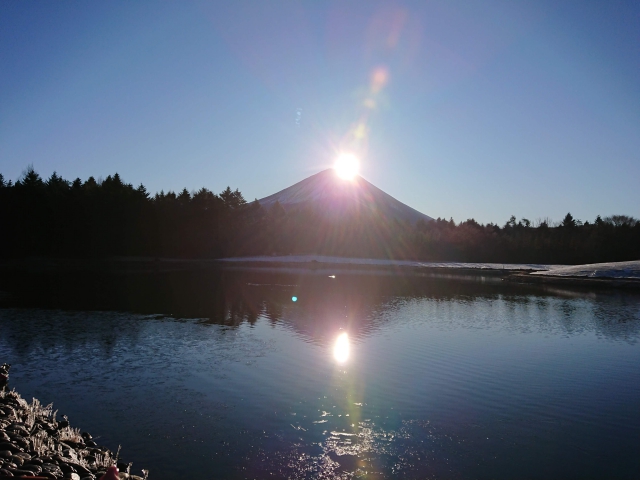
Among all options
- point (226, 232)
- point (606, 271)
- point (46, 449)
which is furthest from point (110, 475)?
point (226, 232)

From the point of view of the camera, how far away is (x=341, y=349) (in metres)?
16.0

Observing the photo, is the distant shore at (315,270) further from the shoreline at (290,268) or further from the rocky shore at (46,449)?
the rocky shore at (46,449)

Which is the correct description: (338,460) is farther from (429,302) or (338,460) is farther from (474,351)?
(429,302)

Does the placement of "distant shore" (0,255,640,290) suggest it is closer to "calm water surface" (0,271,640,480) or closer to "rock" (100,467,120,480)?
"calm water surface" (0,271,640,480)

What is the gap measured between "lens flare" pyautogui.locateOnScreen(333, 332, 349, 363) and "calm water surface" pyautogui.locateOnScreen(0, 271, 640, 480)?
0.07 metres

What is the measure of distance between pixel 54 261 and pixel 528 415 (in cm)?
6339

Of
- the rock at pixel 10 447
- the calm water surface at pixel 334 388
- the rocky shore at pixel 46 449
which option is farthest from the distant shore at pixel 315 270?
the rock at pixel 10 447

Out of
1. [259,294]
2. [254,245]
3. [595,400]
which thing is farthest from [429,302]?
[254,245]

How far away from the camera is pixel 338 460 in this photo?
770 cm

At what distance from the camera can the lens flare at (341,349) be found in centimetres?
1470

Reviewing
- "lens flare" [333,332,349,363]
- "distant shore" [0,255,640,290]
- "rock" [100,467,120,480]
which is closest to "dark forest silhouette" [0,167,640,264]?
"distant shore" [0,255,640,290]

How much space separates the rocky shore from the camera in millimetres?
5996

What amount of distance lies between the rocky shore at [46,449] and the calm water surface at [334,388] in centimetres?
52

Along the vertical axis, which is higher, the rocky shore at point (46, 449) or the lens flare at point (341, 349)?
the rocky shore at point (46, 449)
